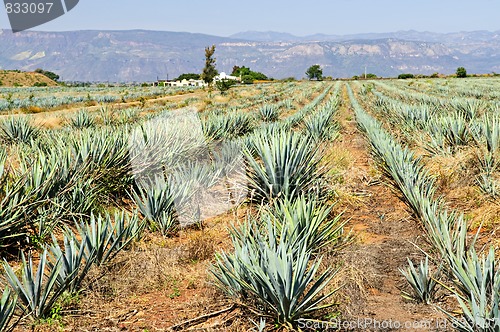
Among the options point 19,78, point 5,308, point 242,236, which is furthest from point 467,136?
point 19,78

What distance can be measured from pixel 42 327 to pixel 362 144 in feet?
26.2

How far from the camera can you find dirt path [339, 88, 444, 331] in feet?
9.45

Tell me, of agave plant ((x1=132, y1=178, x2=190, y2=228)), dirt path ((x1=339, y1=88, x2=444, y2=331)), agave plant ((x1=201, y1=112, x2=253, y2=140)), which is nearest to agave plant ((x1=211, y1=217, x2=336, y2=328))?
dirt path ((x1=339, y1=88, x2=444, y2=331))

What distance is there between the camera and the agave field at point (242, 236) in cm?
281

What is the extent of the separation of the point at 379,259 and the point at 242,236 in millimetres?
1215

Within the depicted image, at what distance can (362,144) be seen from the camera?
31.9ft

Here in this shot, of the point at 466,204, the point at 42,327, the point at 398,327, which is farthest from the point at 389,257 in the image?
the point at 42,327

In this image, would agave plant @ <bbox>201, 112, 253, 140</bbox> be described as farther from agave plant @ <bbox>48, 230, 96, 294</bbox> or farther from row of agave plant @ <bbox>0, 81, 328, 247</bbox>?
agave plant @ <bbox>48, 230, 96, 294</bbox>

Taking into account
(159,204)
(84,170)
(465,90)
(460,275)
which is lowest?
(465,90)

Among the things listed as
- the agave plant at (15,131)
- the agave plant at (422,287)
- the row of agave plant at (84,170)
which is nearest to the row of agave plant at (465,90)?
the row of agave plant at (84,170)

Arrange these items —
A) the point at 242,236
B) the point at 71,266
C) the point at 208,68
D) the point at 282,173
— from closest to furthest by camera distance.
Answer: the point at 71,266
the point at 242,236
the point at 282,173
the point at 208,68

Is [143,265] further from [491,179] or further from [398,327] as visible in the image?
[491,179]

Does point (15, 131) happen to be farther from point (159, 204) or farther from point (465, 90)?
point (465, 90)

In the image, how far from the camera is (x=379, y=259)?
3.82 m
